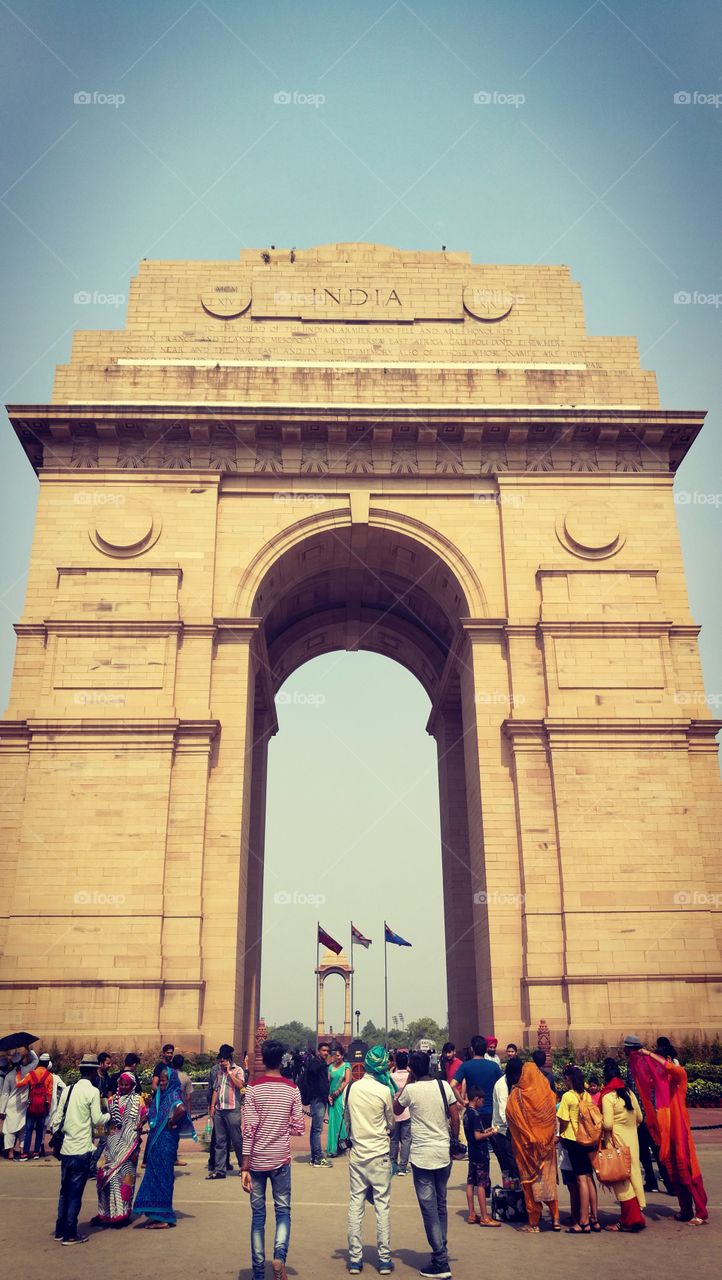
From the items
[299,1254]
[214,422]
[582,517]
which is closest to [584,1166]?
[299,1254]

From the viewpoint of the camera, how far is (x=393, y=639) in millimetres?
33188

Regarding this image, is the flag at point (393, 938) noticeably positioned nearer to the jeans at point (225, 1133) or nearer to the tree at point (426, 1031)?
the jeans at point (225, 1133)

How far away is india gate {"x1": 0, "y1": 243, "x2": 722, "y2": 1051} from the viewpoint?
2084 centimetres

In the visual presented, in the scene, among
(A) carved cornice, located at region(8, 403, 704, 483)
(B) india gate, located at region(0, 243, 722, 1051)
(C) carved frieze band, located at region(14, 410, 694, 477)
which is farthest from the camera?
(C) carved frieze band, located at region(14, 410, 694, 477)

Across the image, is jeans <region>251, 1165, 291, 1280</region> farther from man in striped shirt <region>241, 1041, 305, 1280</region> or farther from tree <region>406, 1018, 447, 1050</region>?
tree <region>406, 1018, 447, 1050</region>

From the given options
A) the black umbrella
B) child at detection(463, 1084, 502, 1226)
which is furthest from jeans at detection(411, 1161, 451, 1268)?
the black umbrella

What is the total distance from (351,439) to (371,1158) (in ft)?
65.3

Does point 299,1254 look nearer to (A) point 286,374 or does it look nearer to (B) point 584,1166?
(B) point 584,1166

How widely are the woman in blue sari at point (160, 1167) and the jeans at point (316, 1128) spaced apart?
16.1ft
